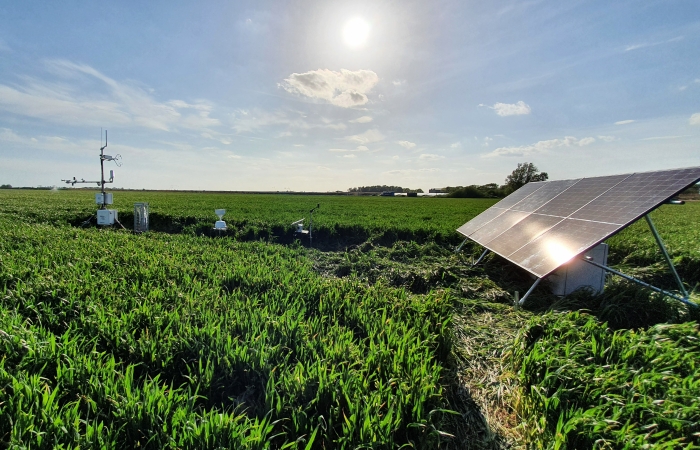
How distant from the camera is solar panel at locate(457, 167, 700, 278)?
463 centimetres

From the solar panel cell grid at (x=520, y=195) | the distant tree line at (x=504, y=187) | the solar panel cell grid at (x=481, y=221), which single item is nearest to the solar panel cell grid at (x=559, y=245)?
the solar panel cell grid at (x=481, y=221)

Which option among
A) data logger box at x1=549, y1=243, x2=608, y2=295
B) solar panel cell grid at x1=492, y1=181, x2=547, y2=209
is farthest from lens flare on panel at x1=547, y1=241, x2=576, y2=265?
solar panel cell grid at x1=492, y1=181, x2=547, y2=209

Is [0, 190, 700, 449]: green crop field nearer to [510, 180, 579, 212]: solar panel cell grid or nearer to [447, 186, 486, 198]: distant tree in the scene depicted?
[510, 180, 579, 212]: solar panel cell grid

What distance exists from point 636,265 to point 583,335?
688cm

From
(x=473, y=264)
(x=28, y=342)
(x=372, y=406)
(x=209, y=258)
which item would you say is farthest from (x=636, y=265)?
(x=28, y=342)

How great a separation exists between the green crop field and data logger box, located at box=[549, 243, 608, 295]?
1.16ft

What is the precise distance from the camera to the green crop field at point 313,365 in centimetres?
206

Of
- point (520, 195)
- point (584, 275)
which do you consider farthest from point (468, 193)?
point (584, 275)

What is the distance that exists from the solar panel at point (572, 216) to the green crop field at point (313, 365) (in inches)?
39.7

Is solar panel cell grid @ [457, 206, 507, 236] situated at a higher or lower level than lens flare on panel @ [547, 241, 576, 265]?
higher

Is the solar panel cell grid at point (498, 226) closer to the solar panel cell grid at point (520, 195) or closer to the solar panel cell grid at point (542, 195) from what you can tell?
the solar panel cell grid at point (542, 195)

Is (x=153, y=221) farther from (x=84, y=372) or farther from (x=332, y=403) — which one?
(x=332, y=403)

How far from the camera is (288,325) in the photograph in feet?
11.0

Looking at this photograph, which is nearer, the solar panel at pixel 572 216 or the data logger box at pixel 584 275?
the solar panel at pixel 572 216
